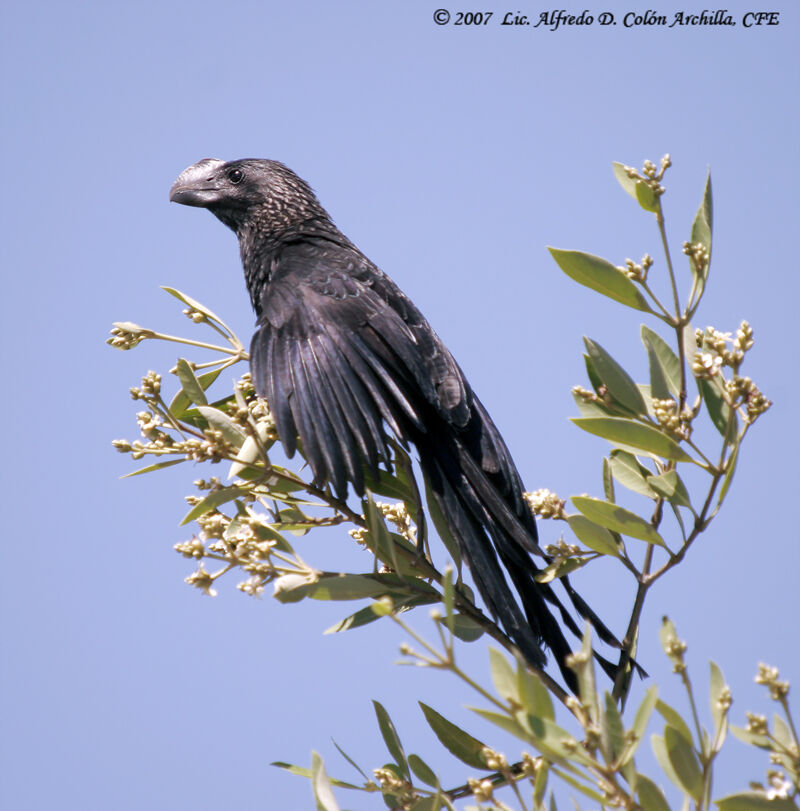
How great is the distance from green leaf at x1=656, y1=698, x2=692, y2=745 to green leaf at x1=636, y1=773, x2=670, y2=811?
0.28ft

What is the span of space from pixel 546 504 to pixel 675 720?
563 millimetres

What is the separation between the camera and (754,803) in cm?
136

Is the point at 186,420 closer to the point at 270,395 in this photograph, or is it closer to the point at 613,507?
the point at 270,395

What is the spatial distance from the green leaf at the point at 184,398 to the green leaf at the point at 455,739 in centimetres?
98

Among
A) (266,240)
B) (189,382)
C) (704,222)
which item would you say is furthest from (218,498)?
(266,240)

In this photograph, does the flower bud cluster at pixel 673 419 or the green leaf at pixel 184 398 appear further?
the green leaf at pixel 184 398

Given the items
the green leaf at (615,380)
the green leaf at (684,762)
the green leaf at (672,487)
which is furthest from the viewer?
the green leaf at (615,380)

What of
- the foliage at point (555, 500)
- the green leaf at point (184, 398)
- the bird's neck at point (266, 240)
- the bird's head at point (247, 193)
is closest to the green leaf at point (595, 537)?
the foliage at point (555, 500)

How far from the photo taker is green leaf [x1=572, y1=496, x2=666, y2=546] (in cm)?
187

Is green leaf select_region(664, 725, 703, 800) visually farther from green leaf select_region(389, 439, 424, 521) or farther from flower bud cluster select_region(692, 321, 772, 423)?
green leaf select_region(389, 439, 424, 521)

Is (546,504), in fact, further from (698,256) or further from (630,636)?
(698,256)

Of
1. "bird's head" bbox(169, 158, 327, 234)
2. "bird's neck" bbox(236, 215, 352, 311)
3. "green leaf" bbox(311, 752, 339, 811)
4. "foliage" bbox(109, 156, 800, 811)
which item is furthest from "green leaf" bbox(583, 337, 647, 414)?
"bird's head" bbox(169, 158, 327, 234)

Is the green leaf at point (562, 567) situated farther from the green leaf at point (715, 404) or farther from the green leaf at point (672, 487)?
the green leaf at point (715, 404)

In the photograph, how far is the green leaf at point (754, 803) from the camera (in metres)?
1.34
